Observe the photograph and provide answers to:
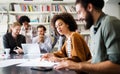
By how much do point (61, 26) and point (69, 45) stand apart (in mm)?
335

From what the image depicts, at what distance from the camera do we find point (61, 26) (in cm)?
220

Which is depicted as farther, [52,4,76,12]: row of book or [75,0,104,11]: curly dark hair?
[52,4,76,12]: row of book

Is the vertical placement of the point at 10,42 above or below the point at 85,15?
below

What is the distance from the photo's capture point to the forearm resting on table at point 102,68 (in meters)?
1.09

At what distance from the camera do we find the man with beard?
108cm

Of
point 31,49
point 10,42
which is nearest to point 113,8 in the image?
point 31,49

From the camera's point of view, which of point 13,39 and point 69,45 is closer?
point 69,45

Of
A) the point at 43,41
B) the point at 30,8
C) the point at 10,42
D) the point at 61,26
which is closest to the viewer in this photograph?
the point at 61,26

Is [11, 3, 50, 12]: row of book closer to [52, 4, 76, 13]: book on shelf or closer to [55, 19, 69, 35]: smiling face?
[52, 4, 76, 13]: book on shelf

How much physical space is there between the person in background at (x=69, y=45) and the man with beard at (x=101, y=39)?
0.47 m

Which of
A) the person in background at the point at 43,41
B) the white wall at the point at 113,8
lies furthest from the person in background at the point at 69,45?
the white wall at the point at 113,8

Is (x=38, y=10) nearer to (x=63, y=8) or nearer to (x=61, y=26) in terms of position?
(x=63, y=8)

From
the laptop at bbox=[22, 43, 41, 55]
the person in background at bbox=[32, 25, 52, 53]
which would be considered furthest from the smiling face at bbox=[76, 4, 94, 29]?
the person in background at bbox=[32, 25, 52, 53]

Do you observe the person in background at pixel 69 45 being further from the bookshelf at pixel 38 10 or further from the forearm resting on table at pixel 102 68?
the bookshelf at pixel 38 10
